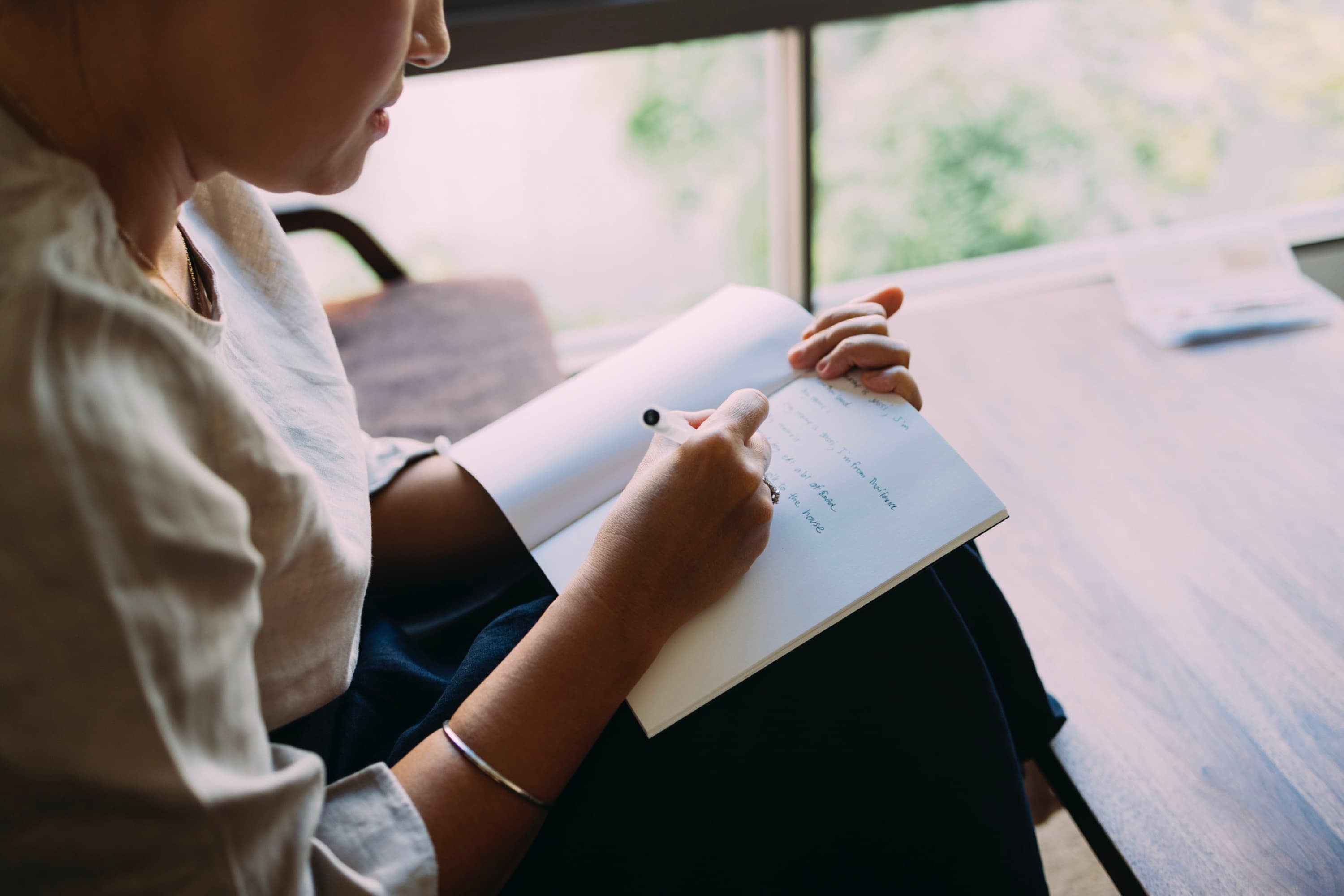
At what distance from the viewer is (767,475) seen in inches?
26.6

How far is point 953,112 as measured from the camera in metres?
2.24

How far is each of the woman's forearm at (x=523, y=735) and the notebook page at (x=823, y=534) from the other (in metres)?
0.03

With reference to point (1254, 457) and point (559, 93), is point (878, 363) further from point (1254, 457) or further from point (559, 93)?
point (559, 93)

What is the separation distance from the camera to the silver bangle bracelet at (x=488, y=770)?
53 cm

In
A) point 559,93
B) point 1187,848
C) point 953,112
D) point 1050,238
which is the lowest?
point 1050,238

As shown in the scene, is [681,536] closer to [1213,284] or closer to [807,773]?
[807,773]

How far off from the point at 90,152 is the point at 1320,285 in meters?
1.50

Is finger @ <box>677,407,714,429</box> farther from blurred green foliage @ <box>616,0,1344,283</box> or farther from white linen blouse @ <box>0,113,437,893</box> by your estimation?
blurred green foliage @ <box>616,0,1344,283</box>

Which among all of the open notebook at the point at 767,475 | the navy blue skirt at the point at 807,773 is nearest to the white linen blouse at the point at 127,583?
the navy blue skirt at the point at 807,773

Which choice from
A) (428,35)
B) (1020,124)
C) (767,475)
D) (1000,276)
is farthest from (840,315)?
(1020,124)

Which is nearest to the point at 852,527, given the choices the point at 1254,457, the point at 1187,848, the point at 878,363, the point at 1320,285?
the point at 878,363

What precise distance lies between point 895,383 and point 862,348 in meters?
0.04

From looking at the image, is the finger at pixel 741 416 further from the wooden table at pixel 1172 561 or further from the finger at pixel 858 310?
the wooden table at pixel 1172 561

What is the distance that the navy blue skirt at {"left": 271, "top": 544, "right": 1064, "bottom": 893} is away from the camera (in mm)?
556
